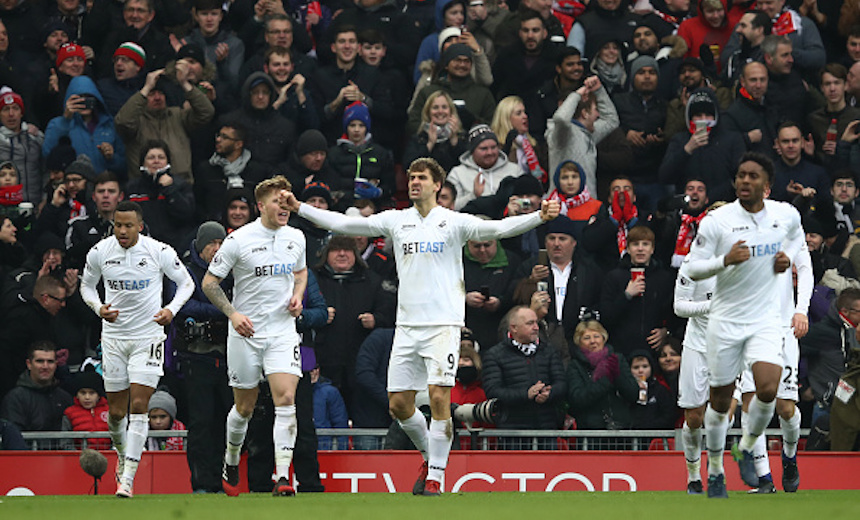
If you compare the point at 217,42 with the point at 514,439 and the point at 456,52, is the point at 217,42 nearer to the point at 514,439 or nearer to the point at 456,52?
the point at 456,52

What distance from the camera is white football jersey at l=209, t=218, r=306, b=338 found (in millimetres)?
14734

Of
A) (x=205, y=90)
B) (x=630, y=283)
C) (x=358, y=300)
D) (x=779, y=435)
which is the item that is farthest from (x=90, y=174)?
(x=779, y=435)

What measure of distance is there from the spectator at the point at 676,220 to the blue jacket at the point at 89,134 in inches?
270

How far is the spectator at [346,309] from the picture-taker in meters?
17.6

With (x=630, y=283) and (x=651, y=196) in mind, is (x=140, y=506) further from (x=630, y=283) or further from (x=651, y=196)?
(x=651, y=196)

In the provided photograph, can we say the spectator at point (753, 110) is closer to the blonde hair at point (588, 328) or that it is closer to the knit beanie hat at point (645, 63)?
the knit beanie hat at point (645, 63)

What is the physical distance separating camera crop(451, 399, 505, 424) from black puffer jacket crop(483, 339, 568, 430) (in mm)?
157

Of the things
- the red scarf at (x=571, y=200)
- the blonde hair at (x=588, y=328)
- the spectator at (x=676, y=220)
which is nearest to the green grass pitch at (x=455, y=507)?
the blonde hair at (x=588, y=328)

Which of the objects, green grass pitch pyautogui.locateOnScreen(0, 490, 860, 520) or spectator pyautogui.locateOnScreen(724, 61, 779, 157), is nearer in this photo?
green grass pitch pyautogui.locateOnScreen(0, 490, 860, 520)

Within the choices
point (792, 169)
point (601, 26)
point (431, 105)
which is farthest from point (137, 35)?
point (792, 169)

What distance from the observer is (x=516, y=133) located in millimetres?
19953

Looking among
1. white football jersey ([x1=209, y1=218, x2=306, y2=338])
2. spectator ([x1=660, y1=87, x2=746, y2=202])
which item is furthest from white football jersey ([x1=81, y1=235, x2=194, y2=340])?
spectator ([x1=660, y1=87, x2=746, y2=202])

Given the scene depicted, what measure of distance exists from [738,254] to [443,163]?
766 cm

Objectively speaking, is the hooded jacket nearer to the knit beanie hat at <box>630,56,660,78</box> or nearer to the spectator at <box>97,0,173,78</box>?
the knit beanie hat at <box>630,56,660,78</box>
